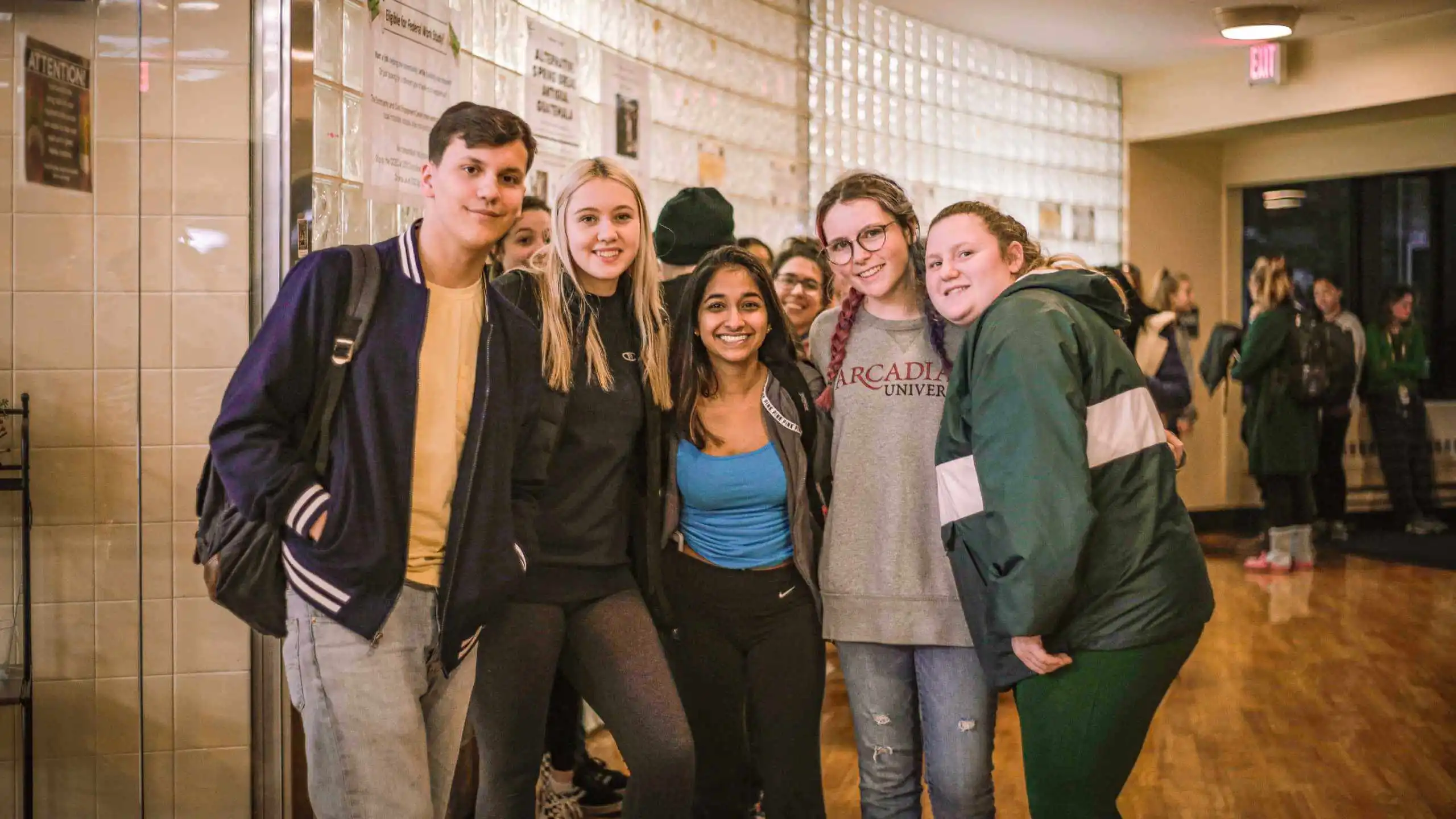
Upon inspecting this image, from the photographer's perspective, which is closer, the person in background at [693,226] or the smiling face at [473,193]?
Result: the smiling face at [473,193]

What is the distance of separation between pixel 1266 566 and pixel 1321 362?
1.22 meters

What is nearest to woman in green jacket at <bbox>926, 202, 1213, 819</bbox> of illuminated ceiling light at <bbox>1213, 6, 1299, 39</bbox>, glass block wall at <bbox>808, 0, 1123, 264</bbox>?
glass block wall at <bbox>808, 0, 1123, 264</bbox>

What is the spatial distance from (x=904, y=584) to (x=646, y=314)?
2.40 feet

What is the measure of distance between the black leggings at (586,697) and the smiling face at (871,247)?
75 cm

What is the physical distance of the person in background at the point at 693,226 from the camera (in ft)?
9.88

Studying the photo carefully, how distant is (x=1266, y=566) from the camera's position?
7305mm

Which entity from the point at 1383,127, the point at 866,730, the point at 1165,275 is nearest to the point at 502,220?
the point at 866,730

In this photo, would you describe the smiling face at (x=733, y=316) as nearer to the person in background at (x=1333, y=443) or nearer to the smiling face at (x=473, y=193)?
the smiling face at (x=473, y=193)

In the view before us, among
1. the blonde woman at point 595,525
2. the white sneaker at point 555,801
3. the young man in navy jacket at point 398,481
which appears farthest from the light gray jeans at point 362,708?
the white sneaker at point 555,801

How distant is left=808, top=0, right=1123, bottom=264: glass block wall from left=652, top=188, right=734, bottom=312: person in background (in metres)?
2.81

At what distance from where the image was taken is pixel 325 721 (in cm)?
181

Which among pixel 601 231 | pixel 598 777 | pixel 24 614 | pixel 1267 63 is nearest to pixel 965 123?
pixel 1267 63

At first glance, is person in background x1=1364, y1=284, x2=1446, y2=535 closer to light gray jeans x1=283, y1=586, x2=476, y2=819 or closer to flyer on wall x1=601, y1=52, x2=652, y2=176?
flyer on wall x1=601, y1=52, x2=652, y2=176

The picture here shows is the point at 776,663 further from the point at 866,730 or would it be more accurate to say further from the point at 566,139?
the point at 566,139
